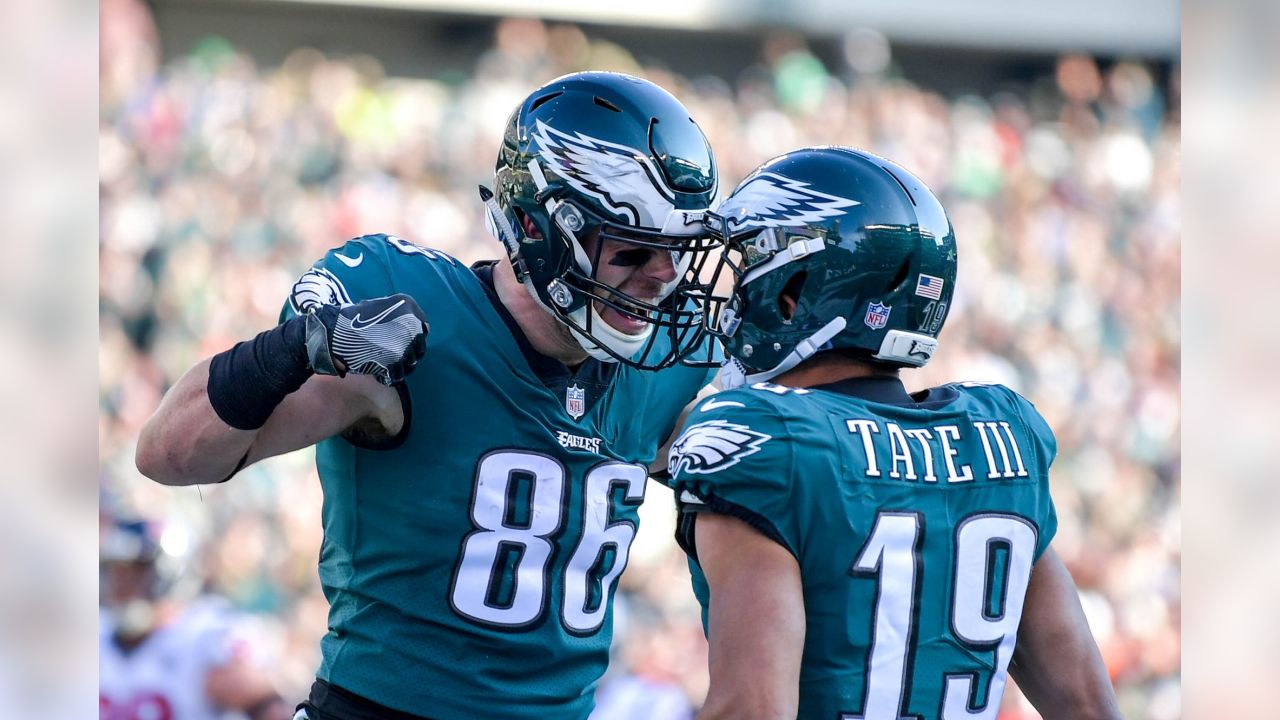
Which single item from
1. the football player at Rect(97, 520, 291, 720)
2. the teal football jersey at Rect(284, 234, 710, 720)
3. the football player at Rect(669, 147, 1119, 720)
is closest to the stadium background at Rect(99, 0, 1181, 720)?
the football player at Rect(97, 520, 291, 720)

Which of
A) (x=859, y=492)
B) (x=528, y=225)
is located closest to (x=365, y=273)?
(x=528, y=225)

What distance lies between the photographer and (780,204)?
1.91m

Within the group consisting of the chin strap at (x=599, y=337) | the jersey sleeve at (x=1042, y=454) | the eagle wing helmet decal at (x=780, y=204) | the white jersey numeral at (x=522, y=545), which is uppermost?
the eagle wing helmet decal at (x=780, y=204)

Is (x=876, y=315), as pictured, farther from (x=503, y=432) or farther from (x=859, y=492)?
(x=503, y=432)

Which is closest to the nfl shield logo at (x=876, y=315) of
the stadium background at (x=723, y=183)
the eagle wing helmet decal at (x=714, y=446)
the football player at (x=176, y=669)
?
the eagle wing helmet decal at (x=714, y=446)

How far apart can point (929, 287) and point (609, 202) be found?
659 millimetres

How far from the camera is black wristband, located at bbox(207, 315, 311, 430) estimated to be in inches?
81.1

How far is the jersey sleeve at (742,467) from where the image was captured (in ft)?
5.52

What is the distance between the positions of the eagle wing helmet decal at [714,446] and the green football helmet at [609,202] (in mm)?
584

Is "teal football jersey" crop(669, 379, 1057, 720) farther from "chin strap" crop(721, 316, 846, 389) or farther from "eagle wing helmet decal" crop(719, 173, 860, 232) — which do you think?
"eagle wing helmet decal" crop(719, 173, 860, 232)

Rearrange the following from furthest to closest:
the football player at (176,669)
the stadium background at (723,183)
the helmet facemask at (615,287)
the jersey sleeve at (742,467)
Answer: the stadium background at (723,183)
the football player at (176,669)
the helmet facemask at (615,287)
the jersey sleeve at (742,467)

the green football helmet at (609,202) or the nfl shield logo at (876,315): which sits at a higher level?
the green football helmet at (609,202)

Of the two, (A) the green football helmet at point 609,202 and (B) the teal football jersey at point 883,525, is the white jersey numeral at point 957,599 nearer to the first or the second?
(B) the teal football jersey at point 883,525
